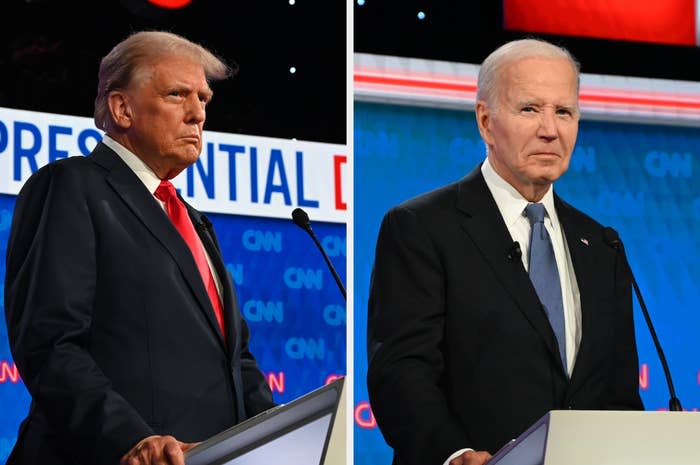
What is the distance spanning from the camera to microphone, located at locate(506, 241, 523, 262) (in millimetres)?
3000

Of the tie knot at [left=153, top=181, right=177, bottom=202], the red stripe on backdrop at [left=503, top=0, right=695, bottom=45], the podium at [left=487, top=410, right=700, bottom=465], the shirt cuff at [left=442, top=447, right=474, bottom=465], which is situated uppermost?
the red stripe on backdrop at [left=503, top=0, right=695, bottom=45]

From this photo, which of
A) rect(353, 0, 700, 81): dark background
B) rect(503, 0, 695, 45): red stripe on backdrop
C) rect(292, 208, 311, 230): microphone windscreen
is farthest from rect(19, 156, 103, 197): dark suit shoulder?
rect(503, 0, 695, 45): red stripe on backdrop

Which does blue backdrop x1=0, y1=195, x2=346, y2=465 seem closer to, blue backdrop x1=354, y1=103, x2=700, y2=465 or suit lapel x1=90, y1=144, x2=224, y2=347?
blue backdrop x1=354, y1=103, x2=700, y2=465

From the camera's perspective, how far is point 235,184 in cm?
436

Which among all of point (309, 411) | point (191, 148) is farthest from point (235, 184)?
point (309, 411)

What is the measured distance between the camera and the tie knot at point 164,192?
9.56 ft

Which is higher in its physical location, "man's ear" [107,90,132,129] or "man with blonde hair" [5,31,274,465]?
"man's ear" [107,90,132,129]

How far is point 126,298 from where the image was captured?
265cm

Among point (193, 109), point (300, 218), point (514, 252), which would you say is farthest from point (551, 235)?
point (193, 109)

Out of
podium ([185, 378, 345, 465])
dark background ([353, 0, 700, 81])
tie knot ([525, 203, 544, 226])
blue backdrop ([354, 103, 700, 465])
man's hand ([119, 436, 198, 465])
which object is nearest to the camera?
podium ([185, 378, 345, 465])

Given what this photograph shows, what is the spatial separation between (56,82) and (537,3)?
72.7 inches

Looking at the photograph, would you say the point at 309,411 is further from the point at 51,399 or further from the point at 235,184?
the point at 235,184

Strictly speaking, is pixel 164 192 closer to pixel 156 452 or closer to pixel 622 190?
pixel 156 452

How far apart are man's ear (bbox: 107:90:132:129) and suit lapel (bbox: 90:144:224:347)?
13 cm
